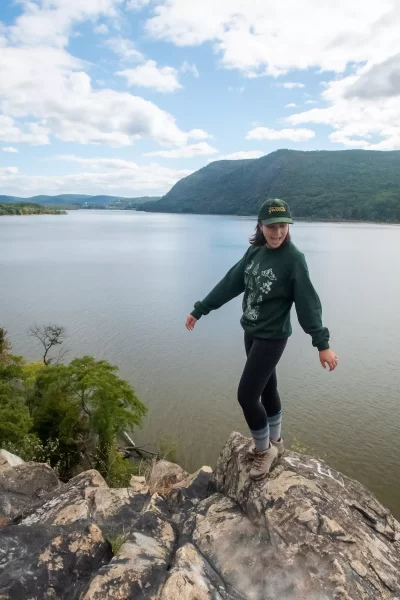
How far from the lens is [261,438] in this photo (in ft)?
16.1

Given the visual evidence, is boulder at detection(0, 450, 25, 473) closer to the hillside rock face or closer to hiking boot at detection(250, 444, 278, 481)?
the hillside rock face

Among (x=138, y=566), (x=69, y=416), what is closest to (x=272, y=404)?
(x=138, y=566)

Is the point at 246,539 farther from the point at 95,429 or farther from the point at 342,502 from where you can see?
the point at 95,429

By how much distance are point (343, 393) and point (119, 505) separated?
54.8ft

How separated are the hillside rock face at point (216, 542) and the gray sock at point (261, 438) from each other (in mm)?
373

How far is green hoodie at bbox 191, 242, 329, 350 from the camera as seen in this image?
4371 mm

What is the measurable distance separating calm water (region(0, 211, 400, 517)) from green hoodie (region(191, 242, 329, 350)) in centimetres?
1155

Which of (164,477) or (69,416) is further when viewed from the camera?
(69,416)

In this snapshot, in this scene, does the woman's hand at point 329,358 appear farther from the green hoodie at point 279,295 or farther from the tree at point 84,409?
the tree at point 84,409

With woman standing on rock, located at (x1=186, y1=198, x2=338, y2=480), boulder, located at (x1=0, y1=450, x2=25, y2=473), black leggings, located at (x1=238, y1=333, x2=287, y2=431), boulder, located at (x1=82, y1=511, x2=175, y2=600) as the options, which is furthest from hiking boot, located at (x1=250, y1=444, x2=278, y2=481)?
boulder, located at (x1=0, y1=450, x2=25, y2=473)

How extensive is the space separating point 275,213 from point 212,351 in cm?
2133

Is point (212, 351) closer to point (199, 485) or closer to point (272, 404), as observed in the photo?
point (199, 485)

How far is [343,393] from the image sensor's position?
19.5 metres

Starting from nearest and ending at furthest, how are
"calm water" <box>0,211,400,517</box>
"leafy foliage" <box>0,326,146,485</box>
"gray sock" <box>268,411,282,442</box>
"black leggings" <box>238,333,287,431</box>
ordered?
1. "black leggings" <box>238,333,287,431</box>
2. "gray sock" <box>268,411,282,442</box>
3. "leafy foliage" <box>0,326,146,485</box>
4. "calm water" <box>0,211,400,517</box>
